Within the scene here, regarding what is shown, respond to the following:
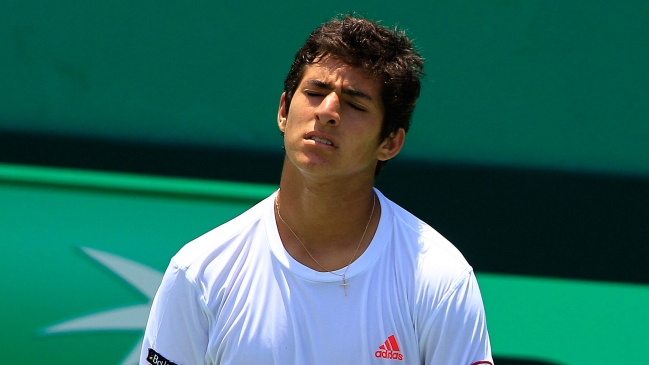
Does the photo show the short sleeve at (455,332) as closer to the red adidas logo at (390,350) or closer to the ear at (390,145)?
the red adidas logo at (390,350)

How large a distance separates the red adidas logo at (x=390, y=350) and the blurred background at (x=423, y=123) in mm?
1203

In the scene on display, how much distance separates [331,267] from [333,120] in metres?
0.31

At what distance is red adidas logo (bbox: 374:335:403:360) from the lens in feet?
5.42

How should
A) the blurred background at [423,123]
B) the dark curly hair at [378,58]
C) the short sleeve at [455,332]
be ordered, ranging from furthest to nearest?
the blurred background at [423,123], the dark curly hair at [378,58], the short sleeve at [455,332]

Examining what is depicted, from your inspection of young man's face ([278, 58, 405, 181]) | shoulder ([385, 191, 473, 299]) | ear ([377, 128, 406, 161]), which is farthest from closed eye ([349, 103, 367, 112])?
shoulder ([385, 191, 473, 299])

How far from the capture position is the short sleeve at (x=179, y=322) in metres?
1.69

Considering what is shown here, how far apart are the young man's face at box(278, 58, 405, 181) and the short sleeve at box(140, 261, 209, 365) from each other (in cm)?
34

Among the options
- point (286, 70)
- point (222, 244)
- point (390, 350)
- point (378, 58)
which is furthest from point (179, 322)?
point (286, 70)

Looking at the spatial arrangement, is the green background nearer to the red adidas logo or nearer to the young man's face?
the young man's face

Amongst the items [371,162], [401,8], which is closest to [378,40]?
[371,162]

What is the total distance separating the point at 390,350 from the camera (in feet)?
5.43

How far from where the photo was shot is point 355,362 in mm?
1658

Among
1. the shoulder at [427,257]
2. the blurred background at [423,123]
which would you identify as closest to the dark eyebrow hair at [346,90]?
the shoulder at [427,257]

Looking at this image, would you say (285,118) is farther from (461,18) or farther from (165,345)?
(461,18)
